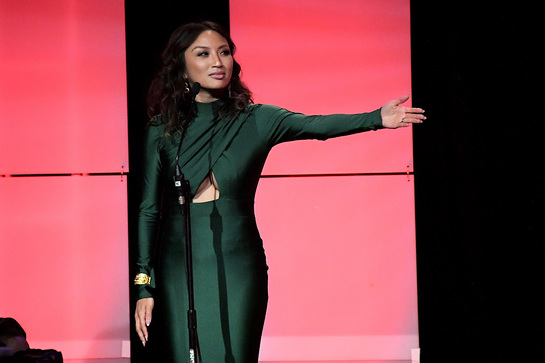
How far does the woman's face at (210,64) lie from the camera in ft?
8.05

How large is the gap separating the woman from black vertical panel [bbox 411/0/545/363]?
109 cm

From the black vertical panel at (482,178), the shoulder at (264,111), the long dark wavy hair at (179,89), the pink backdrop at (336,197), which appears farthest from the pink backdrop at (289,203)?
the shoulder at (264,111)

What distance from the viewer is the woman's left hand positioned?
7.34ft

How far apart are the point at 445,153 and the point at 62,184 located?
2325 millimetres

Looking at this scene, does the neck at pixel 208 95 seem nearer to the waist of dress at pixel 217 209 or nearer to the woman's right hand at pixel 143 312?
the waist of dress at pixel 217 209

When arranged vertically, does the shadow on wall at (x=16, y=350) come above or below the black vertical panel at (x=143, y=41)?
below

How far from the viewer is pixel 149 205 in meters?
2.44

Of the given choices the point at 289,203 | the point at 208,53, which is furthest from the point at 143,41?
the point at 208,53

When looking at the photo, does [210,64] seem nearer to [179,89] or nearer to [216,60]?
[216,60]

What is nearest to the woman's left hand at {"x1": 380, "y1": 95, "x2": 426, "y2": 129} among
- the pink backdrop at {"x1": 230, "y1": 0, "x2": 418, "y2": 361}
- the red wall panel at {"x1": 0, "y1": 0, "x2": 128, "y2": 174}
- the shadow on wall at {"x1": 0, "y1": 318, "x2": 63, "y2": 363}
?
the shadow on wall at {"x1": 0, "y1": 318, "x2": 63, "y2": 363}

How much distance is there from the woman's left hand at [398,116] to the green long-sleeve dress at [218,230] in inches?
1.1

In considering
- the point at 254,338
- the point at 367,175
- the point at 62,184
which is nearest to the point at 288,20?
the point at 367,175

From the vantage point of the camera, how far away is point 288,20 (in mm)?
4336

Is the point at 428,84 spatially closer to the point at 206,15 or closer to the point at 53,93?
the point at 206,15
